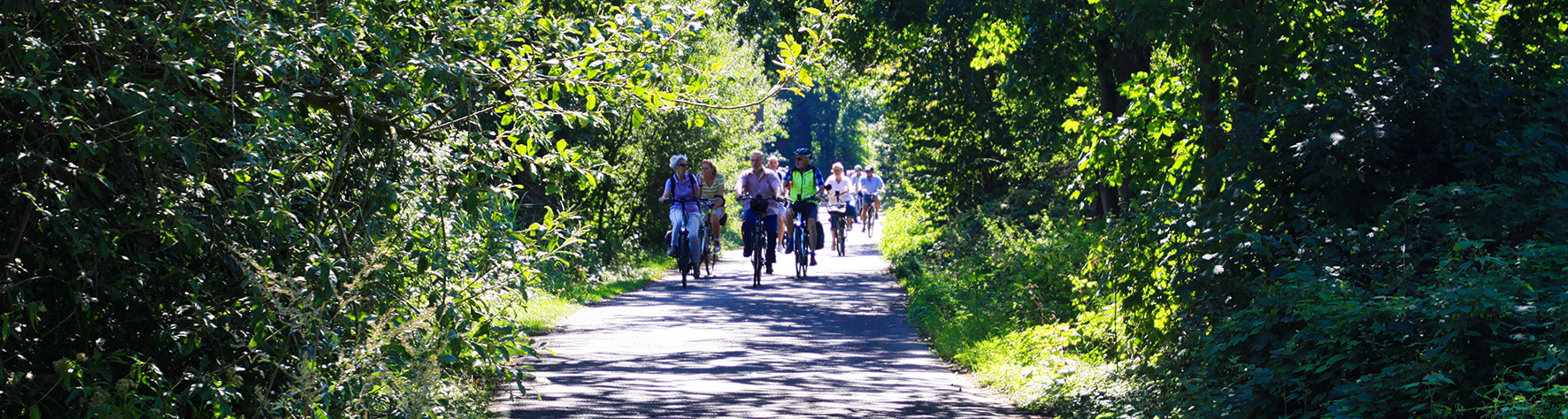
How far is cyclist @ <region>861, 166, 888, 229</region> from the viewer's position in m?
34.1

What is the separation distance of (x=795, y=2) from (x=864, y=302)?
4174mm

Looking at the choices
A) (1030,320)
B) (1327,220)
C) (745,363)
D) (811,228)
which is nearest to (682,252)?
(811,228)

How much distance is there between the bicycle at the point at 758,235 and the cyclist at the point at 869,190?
16100 millimetres

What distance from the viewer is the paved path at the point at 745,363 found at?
7578 mm

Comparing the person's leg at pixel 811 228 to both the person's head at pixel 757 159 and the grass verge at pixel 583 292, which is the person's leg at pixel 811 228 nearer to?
the person's head at pixel 757 159

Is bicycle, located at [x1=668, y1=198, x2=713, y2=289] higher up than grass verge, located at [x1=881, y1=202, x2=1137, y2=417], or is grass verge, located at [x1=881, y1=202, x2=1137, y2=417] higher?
bicycle, located at [x1=668, y1=198, x2=713, y2=289]

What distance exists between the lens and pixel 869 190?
34344mm

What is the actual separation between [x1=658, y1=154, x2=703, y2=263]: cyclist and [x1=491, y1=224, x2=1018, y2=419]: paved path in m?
1.26

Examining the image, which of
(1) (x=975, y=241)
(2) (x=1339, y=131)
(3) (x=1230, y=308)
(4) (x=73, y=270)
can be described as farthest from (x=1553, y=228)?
(1) (x=975, y=241)

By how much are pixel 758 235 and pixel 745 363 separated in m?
7.68

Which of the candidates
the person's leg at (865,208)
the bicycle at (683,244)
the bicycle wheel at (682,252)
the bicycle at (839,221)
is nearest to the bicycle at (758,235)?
the bicycle at (683,244)

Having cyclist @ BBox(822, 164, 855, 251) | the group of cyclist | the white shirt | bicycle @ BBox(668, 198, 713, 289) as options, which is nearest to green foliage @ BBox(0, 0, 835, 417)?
the group of cyclist

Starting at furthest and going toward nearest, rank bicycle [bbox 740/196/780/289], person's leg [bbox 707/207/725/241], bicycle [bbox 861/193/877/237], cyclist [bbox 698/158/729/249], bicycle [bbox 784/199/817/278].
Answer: bicycle [bbox 861/193/877/237]
bicycle [bbox 784/199/817/278]
person's leg [bbox 707/207/725/241]
cyclist [bbox 698/158/729/249]
bicycle [bbox 740/196/780/289]

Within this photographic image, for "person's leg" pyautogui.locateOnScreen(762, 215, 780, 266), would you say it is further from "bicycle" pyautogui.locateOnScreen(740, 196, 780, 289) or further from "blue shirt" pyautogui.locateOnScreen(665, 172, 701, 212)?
"blue shirt" pyautogui.locateOnScreen(665, 172, 701, 212)
